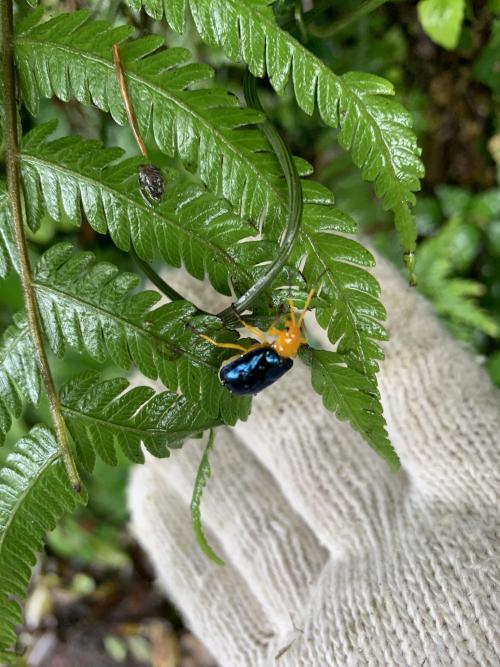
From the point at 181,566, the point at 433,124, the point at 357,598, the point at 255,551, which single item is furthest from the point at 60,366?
the point at 433,124

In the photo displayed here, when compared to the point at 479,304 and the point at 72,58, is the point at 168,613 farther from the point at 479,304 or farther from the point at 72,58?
the point at 72,58

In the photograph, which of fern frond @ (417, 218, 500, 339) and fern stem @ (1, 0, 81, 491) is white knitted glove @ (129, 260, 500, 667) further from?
fern stem @ (1, 0, 81, 491)

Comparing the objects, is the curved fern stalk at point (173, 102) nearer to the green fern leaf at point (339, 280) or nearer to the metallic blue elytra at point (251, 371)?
the green fern leaf at point (339, 280)

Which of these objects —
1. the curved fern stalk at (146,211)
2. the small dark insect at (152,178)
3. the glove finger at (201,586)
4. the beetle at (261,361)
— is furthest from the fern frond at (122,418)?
the glove finger at (201,586)

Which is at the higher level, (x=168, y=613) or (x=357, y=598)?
(x=357, y=598)

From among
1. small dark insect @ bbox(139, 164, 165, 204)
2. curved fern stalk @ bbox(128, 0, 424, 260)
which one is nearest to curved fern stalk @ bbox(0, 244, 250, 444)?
small dark insect @ bbox(139, 164, 165, 204)

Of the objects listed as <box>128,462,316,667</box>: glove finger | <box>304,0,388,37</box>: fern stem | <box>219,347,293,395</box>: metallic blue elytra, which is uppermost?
<box>304,0,388,37</box>: fern stem
